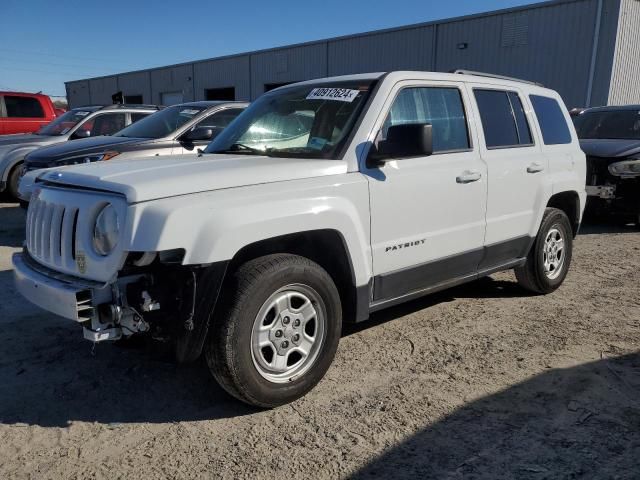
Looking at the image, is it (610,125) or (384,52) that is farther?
(384,52)

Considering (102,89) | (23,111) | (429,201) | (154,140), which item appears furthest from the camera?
(102,89)

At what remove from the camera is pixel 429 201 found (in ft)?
12.2

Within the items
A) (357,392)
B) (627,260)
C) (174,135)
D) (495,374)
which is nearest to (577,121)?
(627,260)

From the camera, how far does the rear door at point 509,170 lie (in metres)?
4.28

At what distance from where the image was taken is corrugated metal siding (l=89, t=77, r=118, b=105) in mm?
43328

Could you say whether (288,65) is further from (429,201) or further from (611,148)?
(429,201)

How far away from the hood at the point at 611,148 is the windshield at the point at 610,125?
1.50ft

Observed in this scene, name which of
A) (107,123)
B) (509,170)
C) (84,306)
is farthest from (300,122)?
(107,123)

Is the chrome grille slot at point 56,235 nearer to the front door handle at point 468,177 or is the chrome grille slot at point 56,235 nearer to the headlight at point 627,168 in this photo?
the front door handle at point 468,177

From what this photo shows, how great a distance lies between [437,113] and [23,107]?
12.2 meters

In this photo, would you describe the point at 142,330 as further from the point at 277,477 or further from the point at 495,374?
the point at 495,374

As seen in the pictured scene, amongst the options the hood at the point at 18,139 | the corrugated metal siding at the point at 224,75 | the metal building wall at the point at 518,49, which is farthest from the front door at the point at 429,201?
the corrugated metal siding at the point at 224,75

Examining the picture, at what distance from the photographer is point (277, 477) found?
2512mm

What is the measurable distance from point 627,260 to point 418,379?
4414 mm
